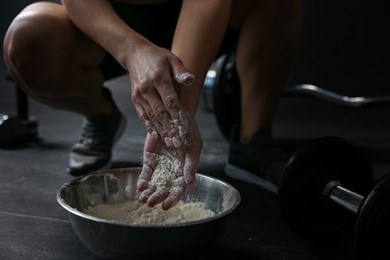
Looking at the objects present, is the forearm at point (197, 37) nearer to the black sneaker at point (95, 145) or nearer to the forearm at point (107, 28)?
the forearm at point (107, 28)

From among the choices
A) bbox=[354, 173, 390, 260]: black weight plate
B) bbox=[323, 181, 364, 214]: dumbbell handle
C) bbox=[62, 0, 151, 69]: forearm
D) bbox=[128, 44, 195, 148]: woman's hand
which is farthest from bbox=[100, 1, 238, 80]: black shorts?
bbox=[354, 173, 390, 260]: black weight plate

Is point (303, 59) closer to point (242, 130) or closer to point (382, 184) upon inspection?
point (242, 130)

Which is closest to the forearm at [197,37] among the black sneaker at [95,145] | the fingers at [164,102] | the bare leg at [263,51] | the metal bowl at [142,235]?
the fingers at [164,102]

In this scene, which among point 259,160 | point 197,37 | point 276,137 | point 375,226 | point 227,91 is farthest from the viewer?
point 276,137

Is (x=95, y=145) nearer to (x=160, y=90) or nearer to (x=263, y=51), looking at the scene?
(x=263, y=51)

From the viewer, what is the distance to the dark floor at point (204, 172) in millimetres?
757

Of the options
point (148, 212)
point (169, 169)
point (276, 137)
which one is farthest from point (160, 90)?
point (276, 137)

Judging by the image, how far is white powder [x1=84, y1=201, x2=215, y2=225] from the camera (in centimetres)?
74

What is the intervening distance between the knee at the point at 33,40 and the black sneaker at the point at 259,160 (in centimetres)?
45

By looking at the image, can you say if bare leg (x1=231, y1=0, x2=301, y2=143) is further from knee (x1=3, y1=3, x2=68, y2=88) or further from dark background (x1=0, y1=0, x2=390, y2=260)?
knee (x1=3, y1=3, x2=68, y2=88)

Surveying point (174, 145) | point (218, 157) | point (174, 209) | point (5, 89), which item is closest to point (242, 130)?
point (218, 157)

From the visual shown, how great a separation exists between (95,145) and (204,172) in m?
0.27

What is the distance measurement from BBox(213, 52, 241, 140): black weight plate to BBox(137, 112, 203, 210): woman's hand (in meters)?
0.68

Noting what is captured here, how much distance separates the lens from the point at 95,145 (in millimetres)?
1175
